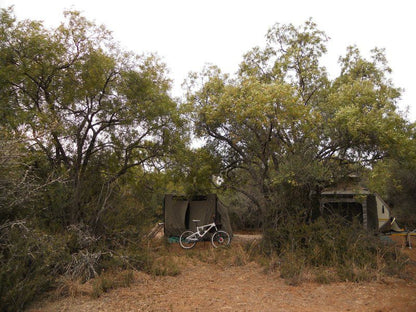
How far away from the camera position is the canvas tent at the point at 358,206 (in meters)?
9.85

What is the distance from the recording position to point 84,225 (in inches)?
306

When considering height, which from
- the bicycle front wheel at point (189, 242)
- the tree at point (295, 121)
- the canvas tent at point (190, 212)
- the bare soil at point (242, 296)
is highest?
the tree at point (295, 121)

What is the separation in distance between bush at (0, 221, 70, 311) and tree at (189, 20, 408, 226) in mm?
5344

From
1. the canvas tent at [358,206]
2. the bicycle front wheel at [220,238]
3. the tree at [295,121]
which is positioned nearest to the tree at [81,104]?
the tree at [295,121]

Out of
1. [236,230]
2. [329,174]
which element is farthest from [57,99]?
[236,230]

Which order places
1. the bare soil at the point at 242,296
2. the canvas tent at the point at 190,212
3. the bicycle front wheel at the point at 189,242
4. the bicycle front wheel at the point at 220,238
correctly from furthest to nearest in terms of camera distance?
the canvas tent at the point at 190,212 < the bicycle front wheel at the point at 189,242 < the bicycle front wheel at the point at 220,238 < the bare soil at the point at 242,296

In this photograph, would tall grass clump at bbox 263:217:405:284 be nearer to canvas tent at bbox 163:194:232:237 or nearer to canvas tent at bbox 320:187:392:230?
canvas tent at bbox 320:187:392:230

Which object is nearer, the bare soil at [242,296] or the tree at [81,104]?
the bare soil at [242,296]

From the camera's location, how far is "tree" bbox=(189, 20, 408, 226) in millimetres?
8508

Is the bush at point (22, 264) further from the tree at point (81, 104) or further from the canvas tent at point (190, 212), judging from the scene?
the canvas tent at point (190, 212)

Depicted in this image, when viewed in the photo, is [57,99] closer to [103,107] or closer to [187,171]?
[103,107]

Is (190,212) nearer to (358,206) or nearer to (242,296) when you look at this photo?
(358,206)

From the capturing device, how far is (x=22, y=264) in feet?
17.0

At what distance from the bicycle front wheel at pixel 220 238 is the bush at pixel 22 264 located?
18.8ft
